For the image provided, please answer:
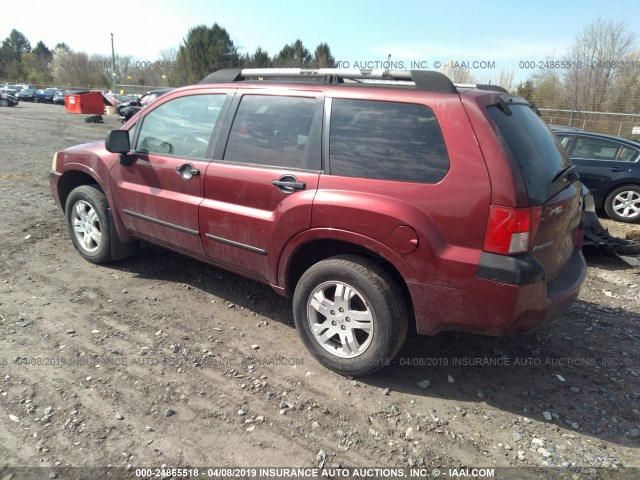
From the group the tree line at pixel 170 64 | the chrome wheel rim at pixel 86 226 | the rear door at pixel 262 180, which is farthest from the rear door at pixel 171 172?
the tree line at pixel 170 64

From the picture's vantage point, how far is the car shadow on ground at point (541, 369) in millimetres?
2824

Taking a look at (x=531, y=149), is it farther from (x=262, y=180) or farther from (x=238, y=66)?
(x=238, y=66)

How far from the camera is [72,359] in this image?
3.12 m

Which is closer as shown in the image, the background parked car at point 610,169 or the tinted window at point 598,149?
the background parked car at point 610,169

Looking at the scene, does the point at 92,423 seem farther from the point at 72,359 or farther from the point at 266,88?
the point at 266,88

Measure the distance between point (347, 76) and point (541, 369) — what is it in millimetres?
2533

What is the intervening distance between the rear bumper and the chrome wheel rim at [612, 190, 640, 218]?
20.8 feet

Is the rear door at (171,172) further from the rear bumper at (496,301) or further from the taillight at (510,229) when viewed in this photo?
the taillight at (510,229)

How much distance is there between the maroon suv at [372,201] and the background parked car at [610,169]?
5.58 metres

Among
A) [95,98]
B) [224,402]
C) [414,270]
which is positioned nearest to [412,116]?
[414,270]

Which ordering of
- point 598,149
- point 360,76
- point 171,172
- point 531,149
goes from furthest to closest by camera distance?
point 598,149
point 171,172
point 360,76
point 531,149

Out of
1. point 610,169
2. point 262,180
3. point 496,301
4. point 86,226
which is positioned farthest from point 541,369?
point 610,169

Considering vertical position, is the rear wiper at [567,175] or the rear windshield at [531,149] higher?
the rear windshield at [531,149]

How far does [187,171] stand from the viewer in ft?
12.1
